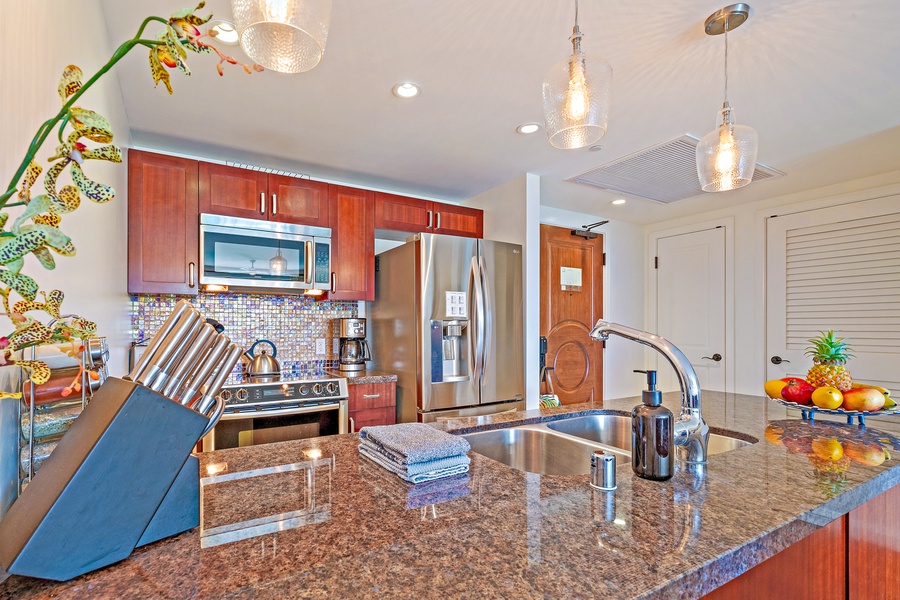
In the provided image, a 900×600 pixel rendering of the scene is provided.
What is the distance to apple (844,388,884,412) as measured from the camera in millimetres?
1427

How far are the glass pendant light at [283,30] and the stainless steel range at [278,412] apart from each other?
1.87 m

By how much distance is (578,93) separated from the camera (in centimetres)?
119

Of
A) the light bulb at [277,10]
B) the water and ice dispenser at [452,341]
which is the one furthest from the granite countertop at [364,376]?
the light bulb at [277,10]

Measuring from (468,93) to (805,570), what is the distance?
2034mm

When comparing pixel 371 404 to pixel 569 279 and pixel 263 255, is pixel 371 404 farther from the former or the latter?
pixel 569 279

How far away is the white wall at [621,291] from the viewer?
4.48m

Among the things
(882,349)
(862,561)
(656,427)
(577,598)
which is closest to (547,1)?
(656,427)

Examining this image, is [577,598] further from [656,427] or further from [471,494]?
[656,427]

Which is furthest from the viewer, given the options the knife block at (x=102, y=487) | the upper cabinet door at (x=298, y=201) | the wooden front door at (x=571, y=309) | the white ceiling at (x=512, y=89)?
the wooden front door at (x=571, y=309)

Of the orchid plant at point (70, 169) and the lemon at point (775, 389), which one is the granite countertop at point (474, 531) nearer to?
the orchid plant at point (70, 169)

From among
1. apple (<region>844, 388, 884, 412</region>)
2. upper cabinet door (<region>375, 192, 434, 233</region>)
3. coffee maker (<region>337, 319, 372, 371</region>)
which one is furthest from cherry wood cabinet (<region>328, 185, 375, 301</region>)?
apple (<region>844, 388, 884, 412</region>)

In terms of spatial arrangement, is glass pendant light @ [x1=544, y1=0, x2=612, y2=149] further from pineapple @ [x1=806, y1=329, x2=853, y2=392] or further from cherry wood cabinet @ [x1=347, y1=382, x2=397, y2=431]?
cherry wood cabinet @ [x1=347, y1=382, x2=397, y2=431]

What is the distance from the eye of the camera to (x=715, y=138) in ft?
5.19

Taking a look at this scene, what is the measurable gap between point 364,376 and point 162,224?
1.45 meters
